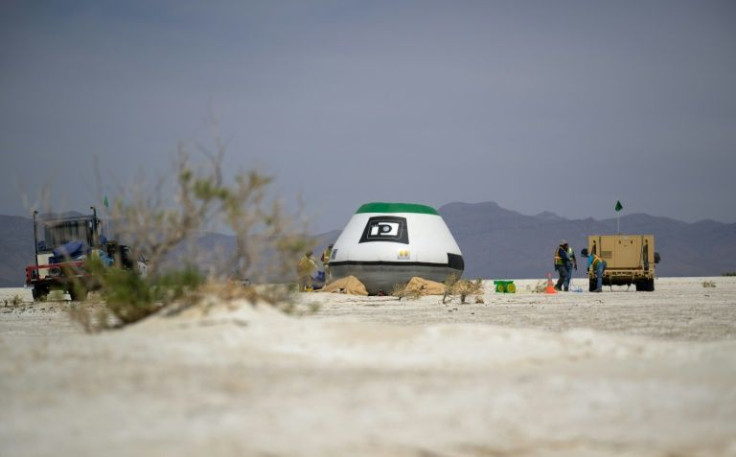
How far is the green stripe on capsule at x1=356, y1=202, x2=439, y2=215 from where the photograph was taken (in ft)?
75.5

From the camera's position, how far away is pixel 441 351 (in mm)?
6941

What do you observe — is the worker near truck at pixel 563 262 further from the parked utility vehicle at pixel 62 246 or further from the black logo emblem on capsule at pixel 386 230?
the parked utility vehicle at pixel 62 246

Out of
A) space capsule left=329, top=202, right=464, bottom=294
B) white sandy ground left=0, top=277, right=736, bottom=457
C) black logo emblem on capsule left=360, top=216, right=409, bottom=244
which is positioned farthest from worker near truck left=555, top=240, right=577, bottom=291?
white sandy ground left=0, top=277, right=736, bottom=457

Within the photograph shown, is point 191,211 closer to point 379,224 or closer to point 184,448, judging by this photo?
point 184,448

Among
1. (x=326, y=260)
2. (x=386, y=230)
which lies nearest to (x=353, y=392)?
(x=386, y=230)

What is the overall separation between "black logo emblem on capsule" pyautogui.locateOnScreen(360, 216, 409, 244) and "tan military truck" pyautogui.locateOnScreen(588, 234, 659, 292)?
8.71m

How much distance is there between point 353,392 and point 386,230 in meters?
17.5

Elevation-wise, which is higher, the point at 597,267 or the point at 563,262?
the point at 563,262

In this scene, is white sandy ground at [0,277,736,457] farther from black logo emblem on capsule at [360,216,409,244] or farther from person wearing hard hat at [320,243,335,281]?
person wearing hard hat at [320,243,335,281]

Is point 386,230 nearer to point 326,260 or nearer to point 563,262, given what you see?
point 326,260

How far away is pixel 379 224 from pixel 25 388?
17856mm

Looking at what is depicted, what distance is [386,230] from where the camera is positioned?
891 inches

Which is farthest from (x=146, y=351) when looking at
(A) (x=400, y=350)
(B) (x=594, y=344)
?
(B) (x=594, y=344)

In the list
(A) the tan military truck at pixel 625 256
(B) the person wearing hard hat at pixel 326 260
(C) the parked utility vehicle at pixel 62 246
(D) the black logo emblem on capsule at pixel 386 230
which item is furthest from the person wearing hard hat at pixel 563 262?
(C) the parked utility vehicle at pixel 62 246
